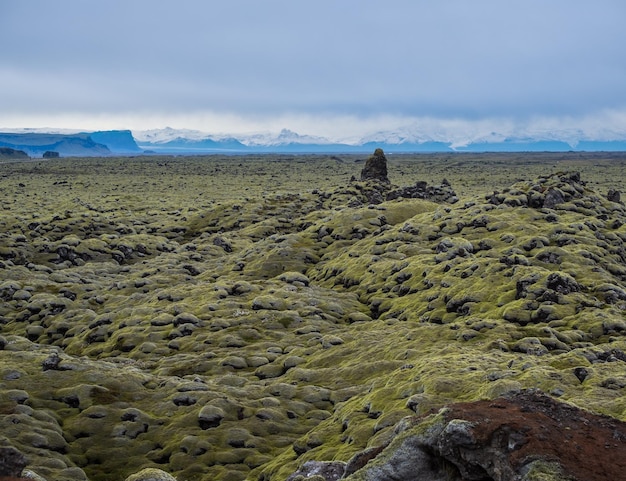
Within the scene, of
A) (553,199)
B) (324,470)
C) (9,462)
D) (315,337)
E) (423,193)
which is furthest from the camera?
(423,193)

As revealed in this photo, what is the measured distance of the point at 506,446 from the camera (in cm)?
1349

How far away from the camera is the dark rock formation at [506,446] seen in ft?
41.5

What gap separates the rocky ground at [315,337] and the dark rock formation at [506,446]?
82mm

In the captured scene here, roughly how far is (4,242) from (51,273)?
1251cm

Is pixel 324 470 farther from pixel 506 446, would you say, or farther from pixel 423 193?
pixel 423 193

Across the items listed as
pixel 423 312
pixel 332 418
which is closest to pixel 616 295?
pixel 423 312

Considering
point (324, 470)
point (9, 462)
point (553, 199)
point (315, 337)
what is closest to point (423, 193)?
point (553, 199)

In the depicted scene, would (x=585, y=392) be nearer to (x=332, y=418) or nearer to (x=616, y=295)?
(x=332, y=418)

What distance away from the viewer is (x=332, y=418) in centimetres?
2833

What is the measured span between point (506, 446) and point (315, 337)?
27.3 meters

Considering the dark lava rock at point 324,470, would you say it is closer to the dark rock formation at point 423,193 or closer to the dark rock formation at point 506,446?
the dark rock formation at point 506,446

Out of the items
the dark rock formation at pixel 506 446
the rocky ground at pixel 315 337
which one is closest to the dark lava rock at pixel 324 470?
the rocky ground at pixel 315 337

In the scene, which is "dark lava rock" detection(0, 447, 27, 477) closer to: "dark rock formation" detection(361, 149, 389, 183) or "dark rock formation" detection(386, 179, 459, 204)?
"dark rock formation" detection(386, 179, 459, 204)

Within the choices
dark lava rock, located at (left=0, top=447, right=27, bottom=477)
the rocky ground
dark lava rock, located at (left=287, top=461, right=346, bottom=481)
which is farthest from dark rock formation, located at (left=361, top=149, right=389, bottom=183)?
dark lava rock, located at (left=0, top=447, right=27, bottom=477)
